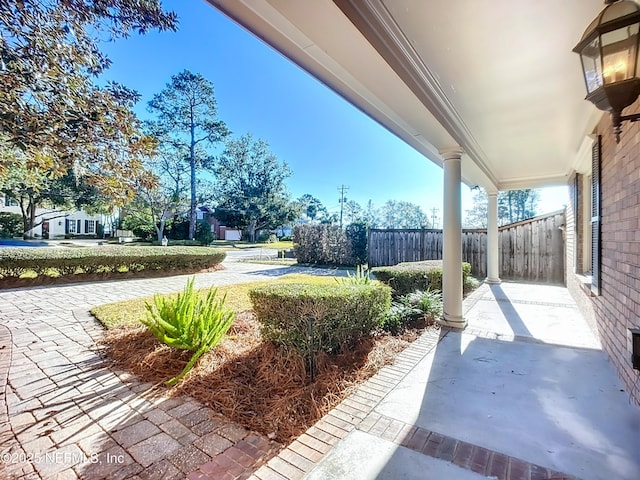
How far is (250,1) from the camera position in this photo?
68.9 inches

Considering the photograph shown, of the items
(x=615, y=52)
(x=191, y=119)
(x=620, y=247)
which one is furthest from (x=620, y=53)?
(x=191, y=119)

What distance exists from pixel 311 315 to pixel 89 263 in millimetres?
8741

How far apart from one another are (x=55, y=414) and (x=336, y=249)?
40.1 ft

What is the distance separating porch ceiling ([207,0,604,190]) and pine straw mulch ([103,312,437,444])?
258 cm

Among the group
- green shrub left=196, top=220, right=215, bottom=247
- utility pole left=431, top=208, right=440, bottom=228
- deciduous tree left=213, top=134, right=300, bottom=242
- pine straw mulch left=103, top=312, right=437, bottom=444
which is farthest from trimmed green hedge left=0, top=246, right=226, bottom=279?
utility pole left=431, top=208, right=440, bottom=228

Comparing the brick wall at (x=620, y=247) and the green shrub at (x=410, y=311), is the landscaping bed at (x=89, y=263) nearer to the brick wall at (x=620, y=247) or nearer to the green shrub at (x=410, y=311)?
the green shrub at (x=410, y=311)

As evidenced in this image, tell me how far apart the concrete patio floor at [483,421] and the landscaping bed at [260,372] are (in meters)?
0.19

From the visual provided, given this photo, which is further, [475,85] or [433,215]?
[433,215]

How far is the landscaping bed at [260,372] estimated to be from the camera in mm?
2342

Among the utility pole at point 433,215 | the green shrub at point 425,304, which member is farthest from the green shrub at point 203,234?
the utility pole at point 433,215

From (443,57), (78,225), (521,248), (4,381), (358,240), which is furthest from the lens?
(78,225)

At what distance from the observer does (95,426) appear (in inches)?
85.7

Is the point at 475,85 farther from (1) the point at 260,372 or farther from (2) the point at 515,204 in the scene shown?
(2) the point at 515,204

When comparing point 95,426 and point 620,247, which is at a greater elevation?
point 620,247
